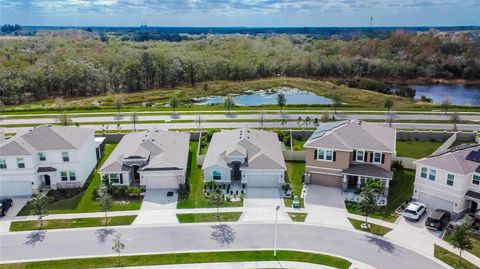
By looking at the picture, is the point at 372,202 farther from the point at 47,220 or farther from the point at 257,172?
the point at 47,220

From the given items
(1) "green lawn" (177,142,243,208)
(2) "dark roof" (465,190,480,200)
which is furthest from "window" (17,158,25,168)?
(2) "dark roof" (465,190,480,200)

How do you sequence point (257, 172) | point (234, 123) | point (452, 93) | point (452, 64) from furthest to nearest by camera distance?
point (452, 64)
point (452, 93)
point (234, 123)
point (257, 172)

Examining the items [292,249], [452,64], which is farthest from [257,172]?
[452,64]

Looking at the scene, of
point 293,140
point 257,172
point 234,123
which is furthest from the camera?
point 234,123

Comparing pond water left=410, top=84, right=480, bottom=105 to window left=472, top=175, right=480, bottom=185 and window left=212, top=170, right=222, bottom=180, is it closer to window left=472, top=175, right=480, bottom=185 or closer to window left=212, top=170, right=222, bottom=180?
window left=472, top=175, right=480, bottom=185

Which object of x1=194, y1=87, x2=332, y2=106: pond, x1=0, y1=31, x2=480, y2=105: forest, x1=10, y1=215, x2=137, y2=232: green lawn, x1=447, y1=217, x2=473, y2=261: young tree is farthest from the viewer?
x1=0, y1=31, x2=480, y2=105: forest
